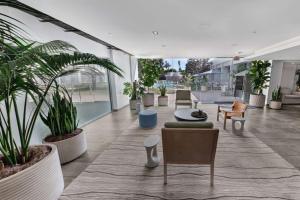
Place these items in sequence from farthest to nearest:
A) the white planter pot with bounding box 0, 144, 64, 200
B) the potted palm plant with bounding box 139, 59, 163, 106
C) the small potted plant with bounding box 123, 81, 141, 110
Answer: the potted palm plant with bounding box 139, 59, 163, 106
the small potted plant with bounding box 123, 81, 141, 110
the white planter pot with bounding box 0, 144, 64, 200

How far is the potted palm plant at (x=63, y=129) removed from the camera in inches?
108

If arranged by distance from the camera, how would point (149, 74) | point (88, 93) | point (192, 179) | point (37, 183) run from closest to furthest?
point (37, 183) → point (192, 179) → point (88, 93) → point (149, 74)

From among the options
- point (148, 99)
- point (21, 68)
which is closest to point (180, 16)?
point (21, 68)

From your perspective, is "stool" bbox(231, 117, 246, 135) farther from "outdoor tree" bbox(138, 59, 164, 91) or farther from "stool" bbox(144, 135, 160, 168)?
"outdoor tree" bbox(138, 59, 164, 91)

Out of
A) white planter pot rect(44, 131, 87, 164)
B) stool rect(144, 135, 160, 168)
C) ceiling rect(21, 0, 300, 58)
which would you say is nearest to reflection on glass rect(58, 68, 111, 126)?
ceiling rect(21, 0, 300, 58)

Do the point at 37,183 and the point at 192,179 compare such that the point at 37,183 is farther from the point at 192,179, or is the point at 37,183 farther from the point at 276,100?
the point at 276,100

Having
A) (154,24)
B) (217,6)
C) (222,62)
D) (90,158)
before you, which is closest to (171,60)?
(222,62)

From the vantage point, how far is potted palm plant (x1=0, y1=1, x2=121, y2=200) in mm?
1270

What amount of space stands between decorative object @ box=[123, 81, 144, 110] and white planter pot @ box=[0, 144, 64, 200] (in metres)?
4.71

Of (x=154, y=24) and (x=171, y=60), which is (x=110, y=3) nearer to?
(x=154, y=24)

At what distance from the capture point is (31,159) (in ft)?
6.47

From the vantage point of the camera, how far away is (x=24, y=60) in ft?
3.96

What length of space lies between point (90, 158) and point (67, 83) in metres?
2.07

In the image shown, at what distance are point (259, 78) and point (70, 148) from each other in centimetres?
759
